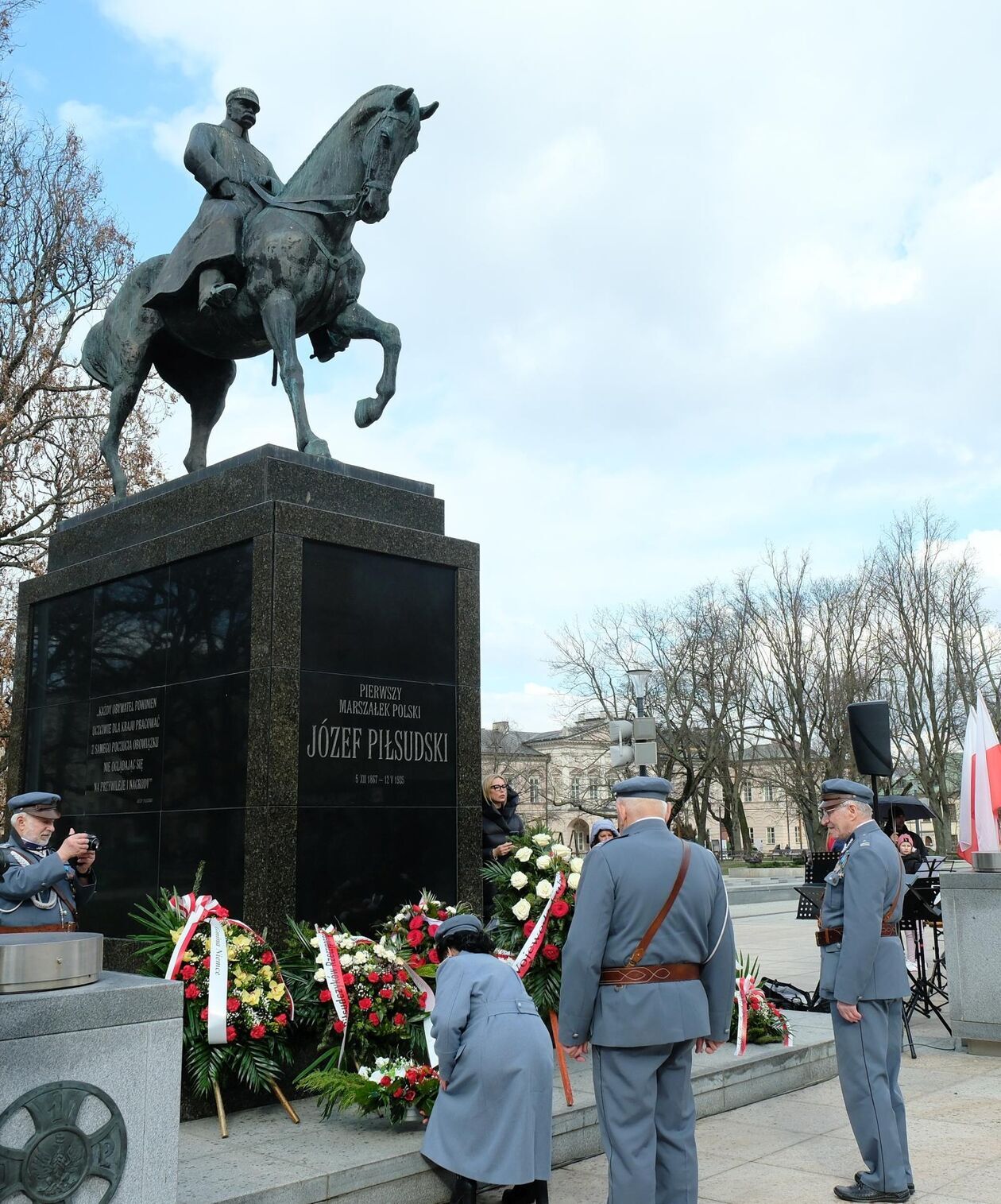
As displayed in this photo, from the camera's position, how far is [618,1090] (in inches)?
174

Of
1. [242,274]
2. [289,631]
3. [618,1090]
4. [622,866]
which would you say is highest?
[242,274]

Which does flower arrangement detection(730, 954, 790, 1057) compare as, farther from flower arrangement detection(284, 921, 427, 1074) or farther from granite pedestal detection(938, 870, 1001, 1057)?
flower arrangement detection(284, 921, 427, 1074)

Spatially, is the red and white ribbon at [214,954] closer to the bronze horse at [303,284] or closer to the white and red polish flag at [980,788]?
the bronze horse at [303,284]

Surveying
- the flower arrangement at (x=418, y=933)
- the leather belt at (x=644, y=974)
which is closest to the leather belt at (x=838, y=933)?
the leather belt at (x=644, y=974)

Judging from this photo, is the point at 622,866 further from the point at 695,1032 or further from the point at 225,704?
the point at 225,704

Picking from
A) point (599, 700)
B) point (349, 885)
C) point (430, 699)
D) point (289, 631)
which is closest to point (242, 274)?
point (289, 631)

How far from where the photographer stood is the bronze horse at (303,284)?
26.2ft

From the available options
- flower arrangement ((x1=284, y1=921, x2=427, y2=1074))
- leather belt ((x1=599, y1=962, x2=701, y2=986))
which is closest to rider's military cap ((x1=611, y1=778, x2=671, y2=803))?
leather belt ((x1=599, y1=962, x2=701, y2=986))

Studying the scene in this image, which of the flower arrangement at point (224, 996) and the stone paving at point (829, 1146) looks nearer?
the stone paving at point (829, 1146)

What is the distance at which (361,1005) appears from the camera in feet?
19.8

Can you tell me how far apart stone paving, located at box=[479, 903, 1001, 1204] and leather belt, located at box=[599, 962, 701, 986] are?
4.87 feet

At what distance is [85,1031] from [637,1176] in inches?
85.4

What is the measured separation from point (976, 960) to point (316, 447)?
21.0 ft

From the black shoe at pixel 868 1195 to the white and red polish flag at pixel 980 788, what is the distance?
485 cm
